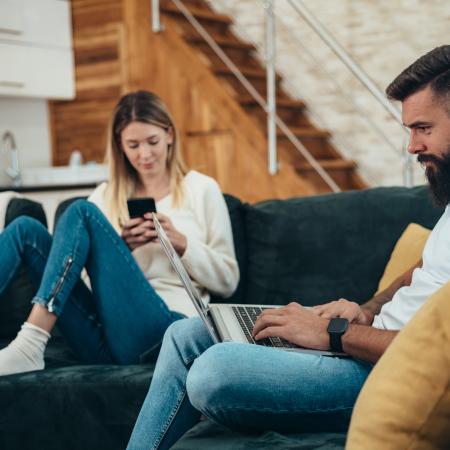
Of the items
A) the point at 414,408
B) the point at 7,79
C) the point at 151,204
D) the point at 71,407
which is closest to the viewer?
the point at 414,408

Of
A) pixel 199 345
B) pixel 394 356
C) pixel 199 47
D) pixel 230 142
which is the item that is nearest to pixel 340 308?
pixel 199 345

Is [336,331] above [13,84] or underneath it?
underneath

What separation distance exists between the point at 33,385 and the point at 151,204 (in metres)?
0.59

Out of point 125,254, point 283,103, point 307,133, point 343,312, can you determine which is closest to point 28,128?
point 283,103

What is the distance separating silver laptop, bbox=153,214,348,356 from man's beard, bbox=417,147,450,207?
410 mm

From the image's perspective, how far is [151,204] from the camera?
7.34 ft

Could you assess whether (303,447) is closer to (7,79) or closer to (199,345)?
(199,345)

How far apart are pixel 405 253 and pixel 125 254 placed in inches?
30.9

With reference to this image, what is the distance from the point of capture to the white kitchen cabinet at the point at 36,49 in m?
4.66

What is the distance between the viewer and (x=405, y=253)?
221 cm

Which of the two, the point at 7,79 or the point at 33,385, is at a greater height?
the point at 7,79

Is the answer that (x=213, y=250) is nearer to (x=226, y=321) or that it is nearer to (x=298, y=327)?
(x=226, y=321)

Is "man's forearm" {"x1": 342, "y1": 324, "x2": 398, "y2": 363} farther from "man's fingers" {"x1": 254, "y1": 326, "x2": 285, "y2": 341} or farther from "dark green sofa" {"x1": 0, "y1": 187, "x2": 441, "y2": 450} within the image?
"dark green sofa" {"x1": 0, "y1": 187, "x2": 441, "y2": 450}

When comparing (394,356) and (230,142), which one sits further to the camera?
(230,142)
